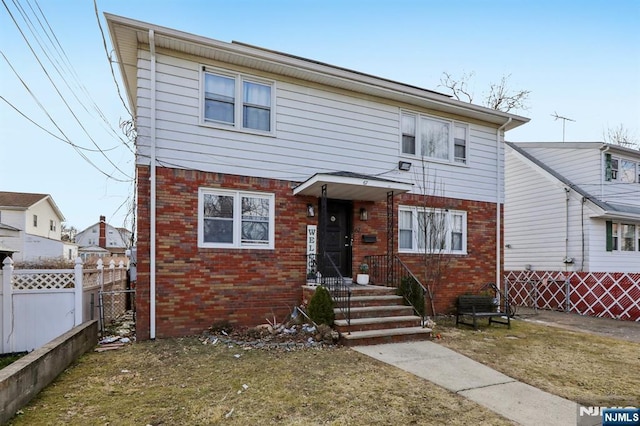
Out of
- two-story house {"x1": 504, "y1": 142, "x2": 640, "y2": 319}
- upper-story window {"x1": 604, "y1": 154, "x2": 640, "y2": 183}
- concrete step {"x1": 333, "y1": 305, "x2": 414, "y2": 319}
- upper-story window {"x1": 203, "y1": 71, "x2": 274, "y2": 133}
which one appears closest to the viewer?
concrete step {"x1": 333, "y1": 305, "x2": 414, "y2": 319}

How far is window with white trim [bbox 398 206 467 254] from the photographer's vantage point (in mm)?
10102

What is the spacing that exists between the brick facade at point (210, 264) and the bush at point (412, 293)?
136 centimetres

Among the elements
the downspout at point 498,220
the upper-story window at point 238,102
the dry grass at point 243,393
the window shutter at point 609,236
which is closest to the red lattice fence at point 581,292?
the downspout at point 498,220

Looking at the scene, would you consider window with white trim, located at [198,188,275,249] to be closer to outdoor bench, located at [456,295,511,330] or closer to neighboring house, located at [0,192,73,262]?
outdoor bench, located at [456,295,511,330]

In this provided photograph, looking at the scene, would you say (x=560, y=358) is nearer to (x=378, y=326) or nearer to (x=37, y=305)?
(x=378, y=326)

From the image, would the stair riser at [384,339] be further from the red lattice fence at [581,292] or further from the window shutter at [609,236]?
the window shutter at [609,236]

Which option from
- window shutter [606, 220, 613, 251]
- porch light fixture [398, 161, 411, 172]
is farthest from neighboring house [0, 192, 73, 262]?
window shutter [606, 220, 613, 251]

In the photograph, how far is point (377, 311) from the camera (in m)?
7.64

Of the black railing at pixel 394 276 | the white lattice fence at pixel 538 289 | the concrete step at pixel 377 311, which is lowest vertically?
the white lattice fence at pixel 538 289

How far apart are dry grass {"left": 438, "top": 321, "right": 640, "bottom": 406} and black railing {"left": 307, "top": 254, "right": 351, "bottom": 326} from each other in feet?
6.83

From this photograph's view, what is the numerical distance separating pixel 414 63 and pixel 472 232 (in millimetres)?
8281

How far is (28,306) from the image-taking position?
6.87 metres

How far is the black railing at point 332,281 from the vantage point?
747cm

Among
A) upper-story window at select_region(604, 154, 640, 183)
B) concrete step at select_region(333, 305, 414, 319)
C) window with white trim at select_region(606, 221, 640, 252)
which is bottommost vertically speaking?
concrete step at select_region(333, 305, 414, 319)
